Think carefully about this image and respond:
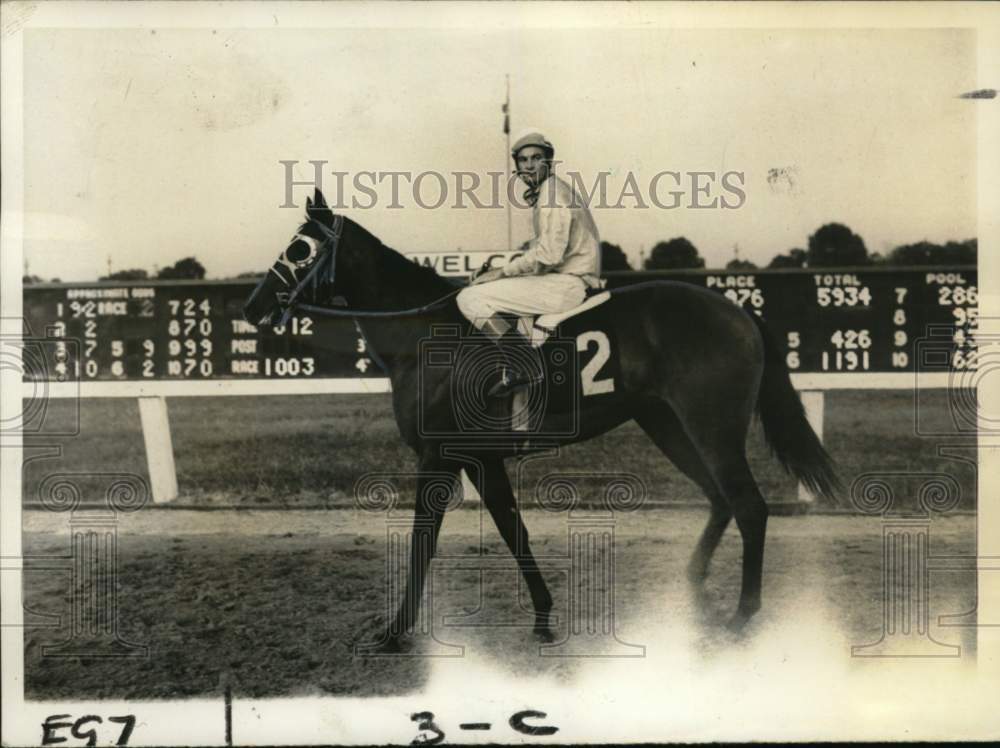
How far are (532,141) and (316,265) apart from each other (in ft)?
3.08

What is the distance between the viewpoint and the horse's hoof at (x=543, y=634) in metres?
2.99

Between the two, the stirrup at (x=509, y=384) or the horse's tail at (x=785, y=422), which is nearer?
the stirrup at (x=509, y=384)

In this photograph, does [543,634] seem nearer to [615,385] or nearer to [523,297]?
[615,385]

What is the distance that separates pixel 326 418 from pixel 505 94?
55.7 inches

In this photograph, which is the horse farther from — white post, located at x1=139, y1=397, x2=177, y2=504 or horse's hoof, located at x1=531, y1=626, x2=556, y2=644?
white post, located at x1=139, y1=397, x2=177, y2=504

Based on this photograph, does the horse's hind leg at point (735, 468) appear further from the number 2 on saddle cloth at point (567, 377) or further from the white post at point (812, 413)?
the number 2 on saddle cloth at point (567, 377)

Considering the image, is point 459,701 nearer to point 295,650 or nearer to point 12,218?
point 295,650

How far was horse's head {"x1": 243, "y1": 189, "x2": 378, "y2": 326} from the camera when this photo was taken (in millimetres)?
2988

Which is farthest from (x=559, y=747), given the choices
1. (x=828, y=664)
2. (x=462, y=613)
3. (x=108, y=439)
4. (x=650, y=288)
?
(x=108, y=439)

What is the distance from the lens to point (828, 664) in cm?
304

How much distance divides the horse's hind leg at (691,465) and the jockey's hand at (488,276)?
2.45 feet

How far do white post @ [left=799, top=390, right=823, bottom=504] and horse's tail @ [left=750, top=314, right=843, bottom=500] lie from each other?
2cm

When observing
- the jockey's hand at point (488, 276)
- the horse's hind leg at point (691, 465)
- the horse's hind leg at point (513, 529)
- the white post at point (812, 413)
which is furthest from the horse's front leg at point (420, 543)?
the white post at point (812, 413)

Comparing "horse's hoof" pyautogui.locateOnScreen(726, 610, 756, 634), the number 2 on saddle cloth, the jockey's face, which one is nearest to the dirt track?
"horse's hoof" pyautogui.locateOnScreen(726, 610, 756, 634)
